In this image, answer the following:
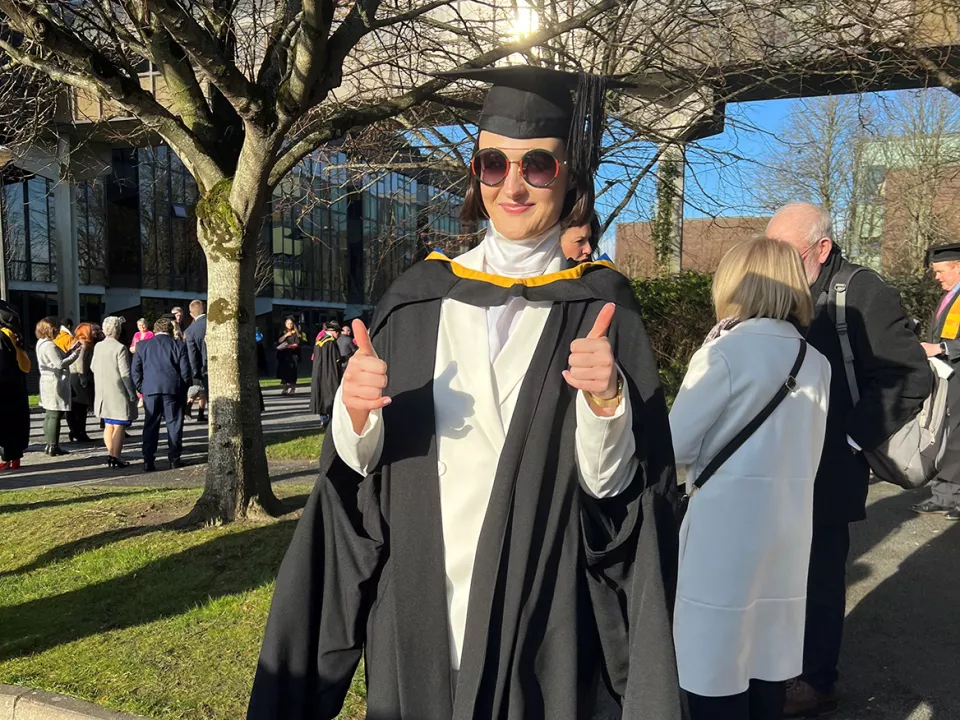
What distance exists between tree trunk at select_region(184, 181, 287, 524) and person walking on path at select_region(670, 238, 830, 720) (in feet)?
13.0

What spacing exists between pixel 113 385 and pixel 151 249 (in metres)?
22.7

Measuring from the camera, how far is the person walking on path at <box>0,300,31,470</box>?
25.4ft

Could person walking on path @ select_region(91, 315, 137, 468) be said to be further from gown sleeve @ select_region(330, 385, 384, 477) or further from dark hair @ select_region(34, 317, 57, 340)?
gown sleeve @ select_region(330, 385, 384, 477)

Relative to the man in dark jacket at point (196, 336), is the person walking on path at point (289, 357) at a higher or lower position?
lower

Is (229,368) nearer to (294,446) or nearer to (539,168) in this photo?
(539,168)

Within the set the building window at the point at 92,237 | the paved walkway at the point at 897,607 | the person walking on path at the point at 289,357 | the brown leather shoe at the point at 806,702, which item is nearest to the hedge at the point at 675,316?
the paved walkway at the point at 897,607

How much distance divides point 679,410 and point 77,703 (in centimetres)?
295

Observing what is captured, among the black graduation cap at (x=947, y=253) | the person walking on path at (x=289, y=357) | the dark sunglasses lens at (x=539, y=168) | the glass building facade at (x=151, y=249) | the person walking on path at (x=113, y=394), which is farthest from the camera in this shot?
the glass building facade at (x=151, y=249)

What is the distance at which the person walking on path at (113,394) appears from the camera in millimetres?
9211

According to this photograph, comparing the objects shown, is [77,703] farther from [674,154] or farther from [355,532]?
[674,154]

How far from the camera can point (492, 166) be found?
183 centimetres

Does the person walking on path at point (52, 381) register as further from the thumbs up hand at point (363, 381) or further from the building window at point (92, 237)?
the building window at point (92, 237)

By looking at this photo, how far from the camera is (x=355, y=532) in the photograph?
182 cm

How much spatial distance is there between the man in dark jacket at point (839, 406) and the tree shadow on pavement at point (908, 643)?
38cm
